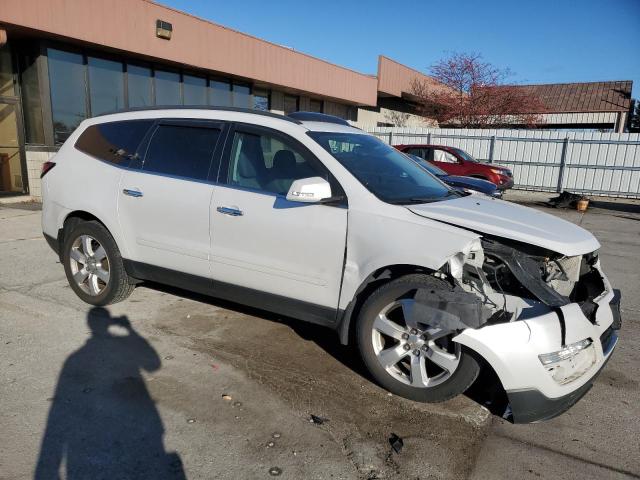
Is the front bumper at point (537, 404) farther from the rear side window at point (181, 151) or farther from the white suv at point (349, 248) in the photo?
the rear side window at point (181, 151)

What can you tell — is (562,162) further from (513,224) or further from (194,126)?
(194,126)

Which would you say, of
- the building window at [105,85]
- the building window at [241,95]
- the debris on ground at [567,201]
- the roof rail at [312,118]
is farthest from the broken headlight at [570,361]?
the building window at [241,95]

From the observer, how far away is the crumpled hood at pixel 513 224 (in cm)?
302

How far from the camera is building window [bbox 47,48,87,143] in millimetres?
11078

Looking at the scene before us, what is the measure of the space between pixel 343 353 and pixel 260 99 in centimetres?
1544

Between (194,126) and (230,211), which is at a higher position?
(194,126)

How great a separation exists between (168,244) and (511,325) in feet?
8.92

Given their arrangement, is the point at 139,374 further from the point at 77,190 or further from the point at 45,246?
the point at 45,246

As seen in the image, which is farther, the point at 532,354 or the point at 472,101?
the point at 472,101

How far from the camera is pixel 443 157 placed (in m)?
16.1

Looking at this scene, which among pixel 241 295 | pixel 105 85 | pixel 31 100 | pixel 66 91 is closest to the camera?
pixel 241 295

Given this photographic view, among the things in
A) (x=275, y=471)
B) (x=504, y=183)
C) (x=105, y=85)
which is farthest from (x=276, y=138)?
(x=504, y=183)

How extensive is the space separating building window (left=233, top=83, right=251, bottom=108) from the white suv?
40.0 ft

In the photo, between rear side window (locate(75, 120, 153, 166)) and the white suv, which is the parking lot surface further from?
rear side window (locate(75, 120, 153, 166))
